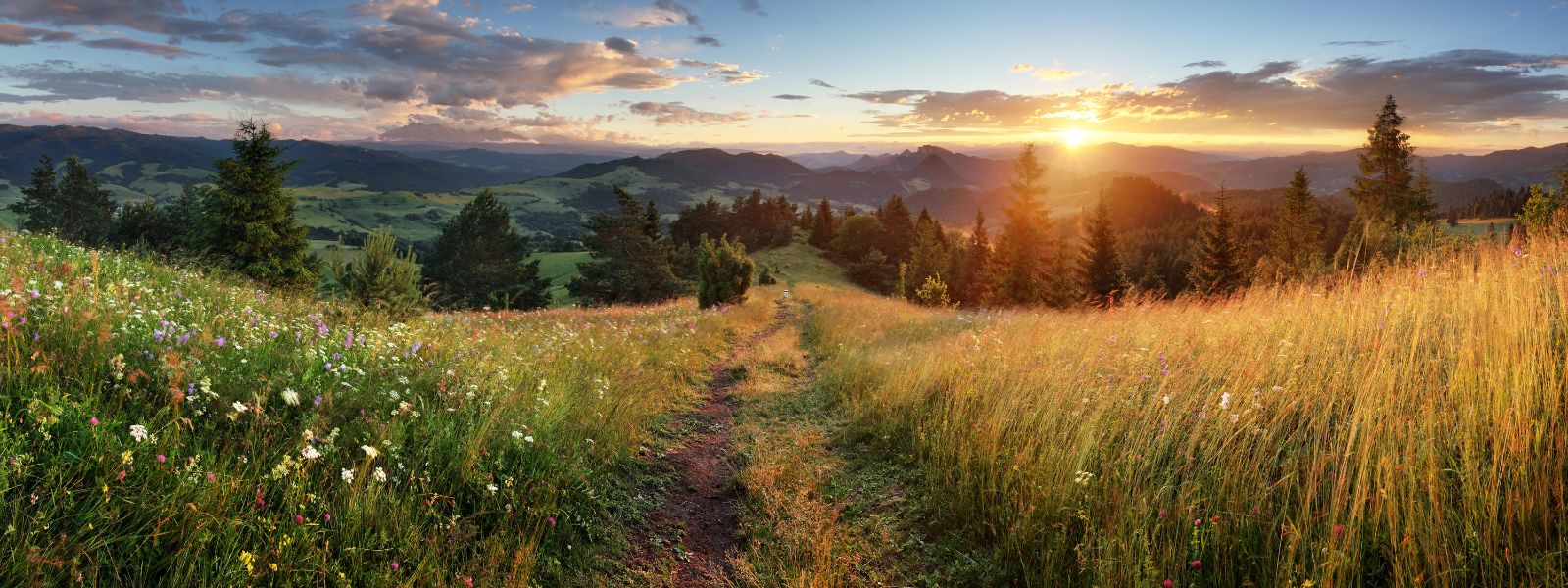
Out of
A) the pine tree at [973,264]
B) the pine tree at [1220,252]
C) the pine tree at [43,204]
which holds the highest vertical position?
the pine tree at [43,204]

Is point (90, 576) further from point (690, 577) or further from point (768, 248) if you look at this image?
point (768, 248)

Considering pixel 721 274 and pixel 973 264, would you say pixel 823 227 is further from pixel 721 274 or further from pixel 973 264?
pixel 721 274

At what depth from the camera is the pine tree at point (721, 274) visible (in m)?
25.9

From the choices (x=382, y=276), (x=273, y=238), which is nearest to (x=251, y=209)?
(x=273, y=238)

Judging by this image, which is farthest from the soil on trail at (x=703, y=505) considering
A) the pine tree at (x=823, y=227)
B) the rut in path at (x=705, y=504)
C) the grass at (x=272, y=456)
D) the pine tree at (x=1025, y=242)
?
the pine tree at (x=823, y=227)

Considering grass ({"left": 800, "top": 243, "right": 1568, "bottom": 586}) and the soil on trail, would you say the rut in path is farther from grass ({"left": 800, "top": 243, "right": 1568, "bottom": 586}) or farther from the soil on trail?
grass ({"left": 800, "top": 243, "right": 1568, "bottom": 586})

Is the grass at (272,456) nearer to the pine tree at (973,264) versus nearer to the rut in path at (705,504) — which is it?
the rut in path at (705,504)

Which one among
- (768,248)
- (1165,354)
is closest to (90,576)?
(1165,354)

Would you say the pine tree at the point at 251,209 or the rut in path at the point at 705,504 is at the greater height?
the pine tree at the point at 251,209

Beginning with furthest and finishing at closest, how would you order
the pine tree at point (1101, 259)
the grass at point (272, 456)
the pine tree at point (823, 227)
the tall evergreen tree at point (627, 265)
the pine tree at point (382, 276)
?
the pine tree at point (823, 227)
the tall evergreen tree at point (627, 265)
the pine tree at point (1101, 259)
the pine tree at point (382, 276)
the grass at point (272, 456)

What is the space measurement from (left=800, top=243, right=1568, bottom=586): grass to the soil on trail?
5.49 feet

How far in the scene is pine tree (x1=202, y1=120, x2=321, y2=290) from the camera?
2692 cm

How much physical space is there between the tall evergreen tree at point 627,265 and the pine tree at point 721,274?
2948 centimetres

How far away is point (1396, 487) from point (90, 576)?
5706 mm
